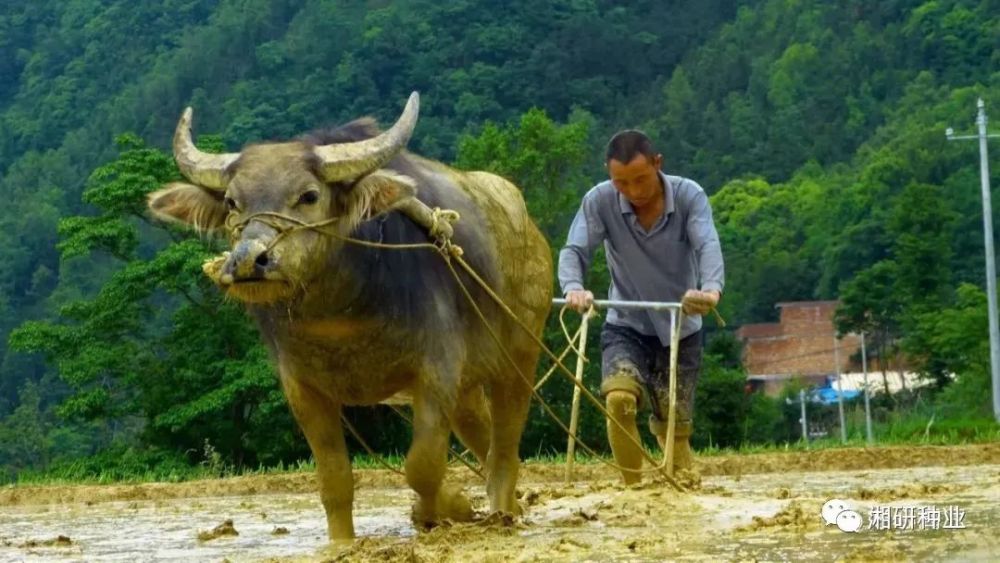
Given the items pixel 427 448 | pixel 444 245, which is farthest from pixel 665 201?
pixel 427 448

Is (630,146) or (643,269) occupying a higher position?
(630,146)

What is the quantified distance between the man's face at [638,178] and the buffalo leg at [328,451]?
2094mm

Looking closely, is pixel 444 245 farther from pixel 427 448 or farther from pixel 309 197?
pixel 427 448

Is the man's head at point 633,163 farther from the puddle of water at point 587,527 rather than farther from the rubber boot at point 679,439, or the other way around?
the puddle of water at point 587,527

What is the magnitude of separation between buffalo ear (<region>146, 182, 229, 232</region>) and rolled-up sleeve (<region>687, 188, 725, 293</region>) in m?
2.61

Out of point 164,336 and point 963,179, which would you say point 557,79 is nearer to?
point 963,179

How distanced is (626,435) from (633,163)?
136cm

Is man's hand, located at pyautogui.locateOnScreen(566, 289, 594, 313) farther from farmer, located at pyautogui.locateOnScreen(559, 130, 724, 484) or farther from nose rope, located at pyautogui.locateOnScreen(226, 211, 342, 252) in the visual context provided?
nose rope, located at pyautogui.locateOnScreen(226, 211, 342, 252)

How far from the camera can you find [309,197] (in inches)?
344

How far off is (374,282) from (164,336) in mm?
25751

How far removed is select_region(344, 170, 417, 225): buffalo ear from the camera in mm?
8883

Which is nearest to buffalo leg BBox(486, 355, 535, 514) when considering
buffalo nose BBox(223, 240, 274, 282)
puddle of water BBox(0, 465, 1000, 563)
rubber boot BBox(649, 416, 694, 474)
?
puddle of water BBox(0, 465, 1000, 563)

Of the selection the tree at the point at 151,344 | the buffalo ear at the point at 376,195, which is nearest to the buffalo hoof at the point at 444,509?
the buffalo ear at the point at 376,195

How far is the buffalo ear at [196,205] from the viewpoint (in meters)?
9.07
